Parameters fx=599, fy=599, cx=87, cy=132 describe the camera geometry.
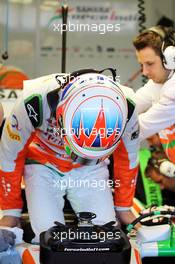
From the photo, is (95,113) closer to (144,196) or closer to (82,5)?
(144,196)

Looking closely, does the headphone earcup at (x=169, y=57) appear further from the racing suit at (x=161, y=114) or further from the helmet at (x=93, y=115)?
the helmet at (x=93, y=115)

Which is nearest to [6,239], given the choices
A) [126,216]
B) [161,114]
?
[126,216]

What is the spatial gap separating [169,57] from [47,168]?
0.52m

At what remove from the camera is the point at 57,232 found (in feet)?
3.98

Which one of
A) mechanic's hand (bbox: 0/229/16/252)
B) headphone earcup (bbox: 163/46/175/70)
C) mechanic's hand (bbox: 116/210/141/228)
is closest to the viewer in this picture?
mechanic's hand (bbox: 0/229/16/252)

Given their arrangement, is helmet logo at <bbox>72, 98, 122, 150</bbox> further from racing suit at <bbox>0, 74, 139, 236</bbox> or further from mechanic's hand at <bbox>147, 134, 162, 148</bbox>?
mechanic's hand at <bbox>147, 134, 162, 148</bbox>

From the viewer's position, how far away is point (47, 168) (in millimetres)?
1609

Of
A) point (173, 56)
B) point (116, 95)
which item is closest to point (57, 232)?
point (116, 95)

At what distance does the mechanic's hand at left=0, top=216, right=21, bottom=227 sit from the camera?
1.54 meters

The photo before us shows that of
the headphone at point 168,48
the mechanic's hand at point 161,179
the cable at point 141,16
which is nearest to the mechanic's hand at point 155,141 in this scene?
the mechanic's hand at point 161,179

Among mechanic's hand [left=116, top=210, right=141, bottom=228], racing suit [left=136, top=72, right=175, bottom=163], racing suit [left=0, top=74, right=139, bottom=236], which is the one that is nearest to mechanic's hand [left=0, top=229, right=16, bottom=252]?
racing suit [left=0, top=74, right=139, bottom=236]

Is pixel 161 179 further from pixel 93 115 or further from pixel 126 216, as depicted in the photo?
pixel 93 115

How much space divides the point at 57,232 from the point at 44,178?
39cm

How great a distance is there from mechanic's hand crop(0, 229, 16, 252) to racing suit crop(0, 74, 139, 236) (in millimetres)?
150
